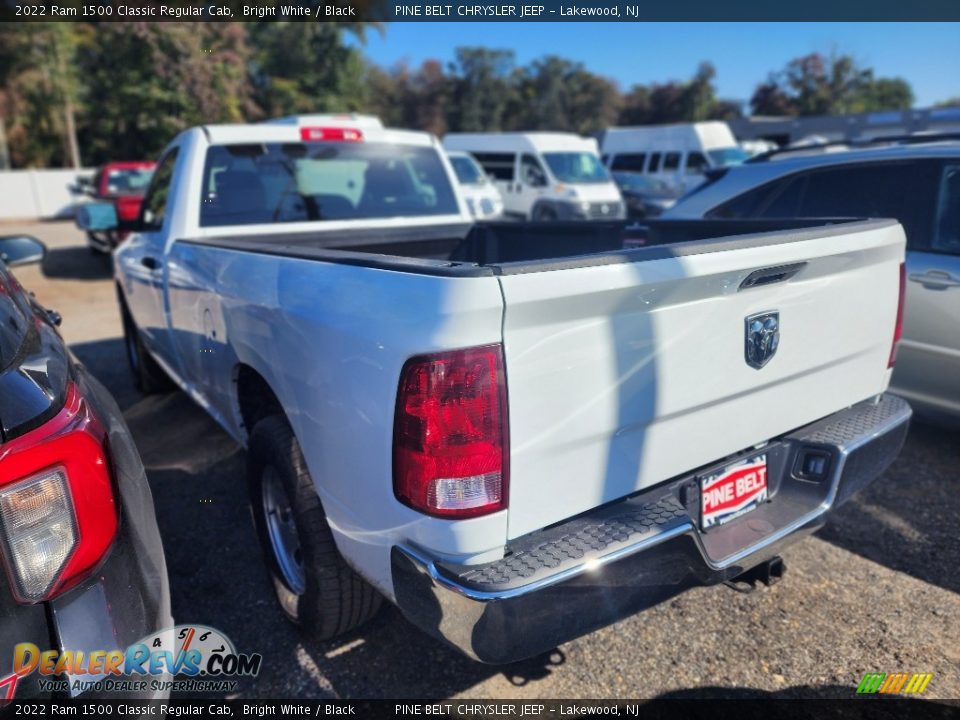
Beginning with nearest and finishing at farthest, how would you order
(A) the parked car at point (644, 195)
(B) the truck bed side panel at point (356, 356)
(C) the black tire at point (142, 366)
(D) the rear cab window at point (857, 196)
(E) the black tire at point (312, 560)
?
(B) the truck bed side panel at point (356, 356), (E) the black tire at point (312, 560), (D) the rear cab window at point (857, 196), (C) the black tire at point (142, 366), (A) the parked car at point (644, 195)

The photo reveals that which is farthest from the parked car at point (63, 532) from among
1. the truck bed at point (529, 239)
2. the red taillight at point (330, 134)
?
the red taillight at point (330, 134)

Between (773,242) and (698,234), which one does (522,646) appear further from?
(698,234)

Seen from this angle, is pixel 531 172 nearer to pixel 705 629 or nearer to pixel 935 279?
pixel 935 279

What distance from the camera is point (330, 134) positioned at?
4.19 metres

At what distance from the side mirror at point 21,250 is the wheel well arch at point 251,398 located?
5.61 feet

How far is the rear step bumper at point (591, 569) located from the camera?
1666 mm

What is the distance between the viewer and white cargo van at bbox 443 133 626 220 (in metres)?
14.6

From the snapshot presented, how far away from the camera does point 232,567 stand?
308cm

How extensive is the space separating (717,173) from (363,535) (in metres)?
4.55

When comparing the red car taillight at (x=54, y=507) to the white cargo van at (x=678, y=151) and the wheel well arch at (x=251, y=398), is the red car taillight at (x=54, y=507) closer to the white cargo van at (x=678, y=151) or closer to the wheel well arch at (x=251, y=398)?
the wheel well arch at (x=251, y=398)

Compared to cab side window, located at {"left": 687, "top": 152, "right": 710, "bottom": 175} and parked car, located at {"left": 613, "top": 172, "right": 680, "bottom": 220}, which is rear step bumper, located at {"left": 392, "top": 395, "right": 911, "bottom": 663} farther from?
cab side window, located at {"left": 687, "top": 152, "right": 710, "bottom": 175}

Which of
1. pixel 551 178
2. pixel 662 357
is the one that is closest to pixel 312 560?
pixel 662 357

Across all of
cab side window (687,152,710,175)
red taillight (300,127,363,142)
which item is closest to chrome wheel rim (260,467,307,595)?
red taillight (300,127,363,142)

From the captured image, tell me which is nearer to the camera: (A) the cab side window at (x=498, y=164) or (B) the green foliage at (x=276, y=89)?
(A) the cab side window at (x=498, y=164)
